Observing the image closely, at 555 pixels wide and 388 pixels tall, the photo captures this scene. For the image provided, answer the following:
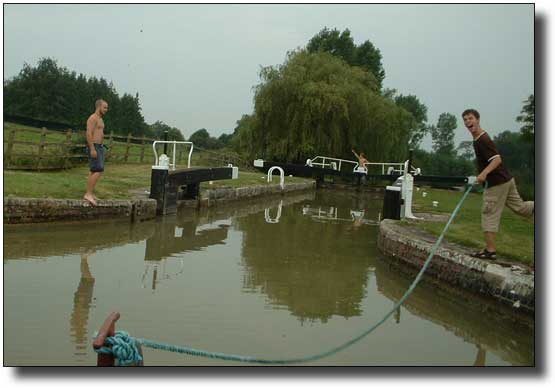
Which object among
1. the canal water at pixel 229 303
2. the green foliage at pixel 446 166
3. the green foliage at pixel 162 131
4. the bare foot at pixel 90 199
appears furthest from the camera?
the green foliage at pixel 446 166

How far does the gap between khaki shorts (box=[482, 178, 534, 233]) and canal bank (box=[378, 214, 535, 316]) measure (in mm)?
398

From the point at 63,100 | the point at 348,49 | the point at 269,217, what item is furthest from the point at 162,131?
the point at 269,217

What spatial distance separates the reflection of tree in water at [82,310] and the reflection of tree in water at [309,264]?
1.47m

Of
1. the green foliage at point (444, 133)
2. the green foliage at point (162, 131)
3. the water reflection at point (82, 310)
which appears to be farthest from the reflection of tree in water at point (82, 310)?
the green foliage at point (444, 133)

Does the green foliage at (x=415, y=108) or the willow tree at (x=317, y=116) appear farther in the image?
the green foliage at (x=415, y=108)

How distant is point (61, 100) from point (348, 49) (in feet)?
67.9

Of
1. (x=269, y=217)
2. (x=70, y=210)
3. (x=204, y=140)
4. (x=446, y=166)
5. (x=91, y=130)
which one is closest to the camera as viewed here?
(x=91, y=130)

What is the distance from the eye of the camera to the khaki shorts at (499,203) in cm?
524

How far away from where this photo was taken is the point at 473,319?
4930mm

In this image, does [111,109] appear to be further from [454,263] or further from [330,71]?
[454,263]

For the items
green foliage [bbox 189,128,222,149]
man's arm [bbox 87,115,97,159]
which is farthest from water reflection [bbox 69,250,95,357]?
→ green foliage [bbox 189,128,222,149]

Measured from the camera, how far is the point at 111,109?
4212cm

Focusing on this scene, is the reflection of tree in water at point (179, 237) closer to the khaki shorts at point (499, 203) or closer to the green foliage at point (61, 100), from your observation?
the khaki shorts at point (499, 203)

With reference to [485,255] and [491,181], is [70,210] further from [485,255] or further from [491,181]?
[491,181]
